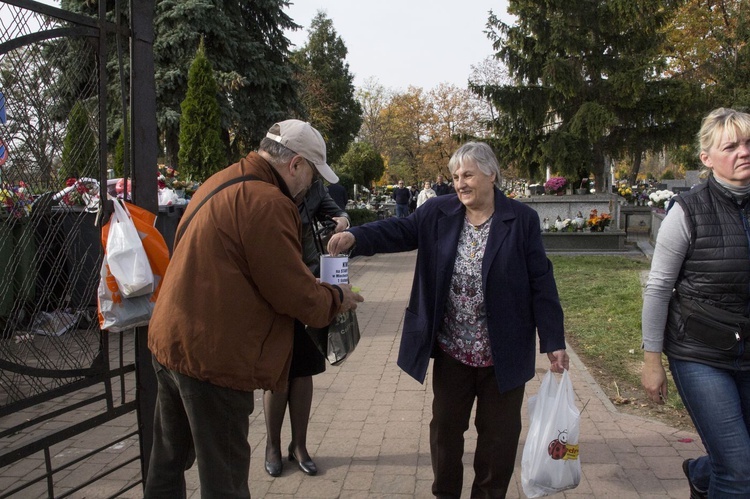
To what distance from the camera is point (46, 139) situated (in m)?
2.94

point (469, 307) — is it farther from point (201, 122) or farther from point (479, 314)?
point (201, 122)

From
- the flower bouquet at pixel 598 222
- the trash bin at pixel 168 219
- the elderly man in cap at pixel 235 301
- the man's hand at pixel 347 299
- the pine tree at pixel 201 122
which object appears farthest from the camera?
the flower bouquet at pixel 598 222

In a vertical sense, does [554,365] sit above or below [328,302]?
below

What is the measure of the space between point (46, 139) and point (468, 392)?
7.52 ft

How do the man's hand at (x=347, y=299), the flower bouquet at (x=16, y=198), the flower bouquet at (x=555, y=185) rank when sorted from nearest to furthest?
the man's hand at (x=347, y=299)
the flower bouquet at (x=16, y=198)
the flower bouquet at (x=555, y=185)

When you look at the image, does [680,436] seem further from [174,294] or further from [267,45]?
[267,45]

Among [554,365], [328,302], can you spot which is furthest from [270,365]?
[554,365]

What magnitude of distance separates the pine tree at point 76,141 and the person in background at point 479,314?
1.28 m

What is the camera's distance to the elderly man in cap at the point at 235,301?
2373mm

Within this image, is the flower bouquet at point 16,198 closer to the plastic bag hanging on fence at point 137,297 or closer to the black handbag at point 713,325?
the plastic bag hanging on fence at point 137,297

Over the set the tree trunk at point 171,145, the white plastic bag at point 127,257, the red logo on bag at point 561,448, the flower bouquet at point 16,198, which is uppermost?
the tree trunk at point 171,145

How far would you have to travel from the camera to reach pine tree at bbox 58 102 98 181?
3.09 metres

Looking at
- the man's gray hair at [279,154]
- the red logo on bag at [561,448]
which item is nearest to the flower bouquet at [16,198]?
the man's gray hair at [279,154]

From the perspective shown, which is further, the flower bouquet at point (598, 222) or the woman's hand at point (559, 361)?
the flower bouquet at point (598, 222)
